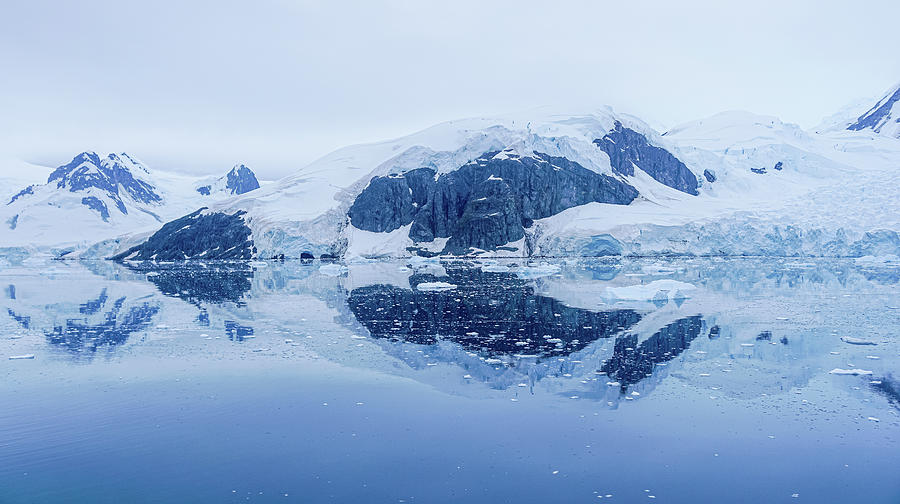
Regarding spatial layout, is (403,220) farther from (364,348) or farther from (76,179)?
(76,179)

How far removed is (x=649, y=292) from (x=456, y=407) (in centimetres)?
1836

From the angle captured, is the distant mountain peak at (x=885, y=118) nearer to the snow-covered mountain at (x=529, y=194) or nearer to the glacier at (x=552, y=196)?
the glacier at (x=552, y=196)

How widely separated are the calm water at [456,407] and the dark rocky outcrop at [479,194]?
244 ft

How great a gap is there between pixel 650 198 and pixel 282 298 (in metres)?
83.6

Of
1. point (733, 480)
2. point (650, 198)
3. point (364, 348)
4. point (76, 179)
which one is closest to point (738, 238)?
point (650, 198)

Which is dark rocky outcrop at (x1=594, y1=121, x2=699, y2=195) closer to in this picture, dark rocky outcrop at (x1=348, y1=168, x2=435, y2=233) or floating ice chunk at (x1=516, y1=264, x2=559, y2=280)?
dark rocky outcrop at (x1=348, y1=168, x2=435, y2=233)

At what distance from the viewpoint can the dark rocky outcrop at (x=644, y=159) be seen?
111 m

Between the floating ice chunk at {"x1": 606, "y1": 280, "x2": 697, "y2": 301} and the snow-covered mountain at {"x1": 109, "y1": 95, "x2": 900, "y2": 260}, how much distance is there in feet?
153

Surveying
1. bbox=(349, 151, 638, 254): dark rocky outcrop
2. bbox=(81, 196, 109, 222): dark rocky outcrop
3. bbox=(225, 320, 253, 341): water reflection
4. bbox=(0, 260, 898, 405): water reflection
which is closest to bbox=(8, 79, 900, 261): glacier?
bbox=(349, 151, 638, 254): dark rocky outcrop

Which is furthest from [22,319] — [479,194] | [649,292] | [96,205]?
[96,205]

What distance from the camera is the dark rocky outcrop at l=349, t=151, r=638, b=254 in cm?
9706

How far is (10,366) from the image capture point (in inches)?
587

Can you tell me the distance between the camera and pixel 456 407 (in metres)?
11.2

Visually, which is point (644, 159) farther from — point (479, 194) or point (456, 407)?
point (456, 407)
